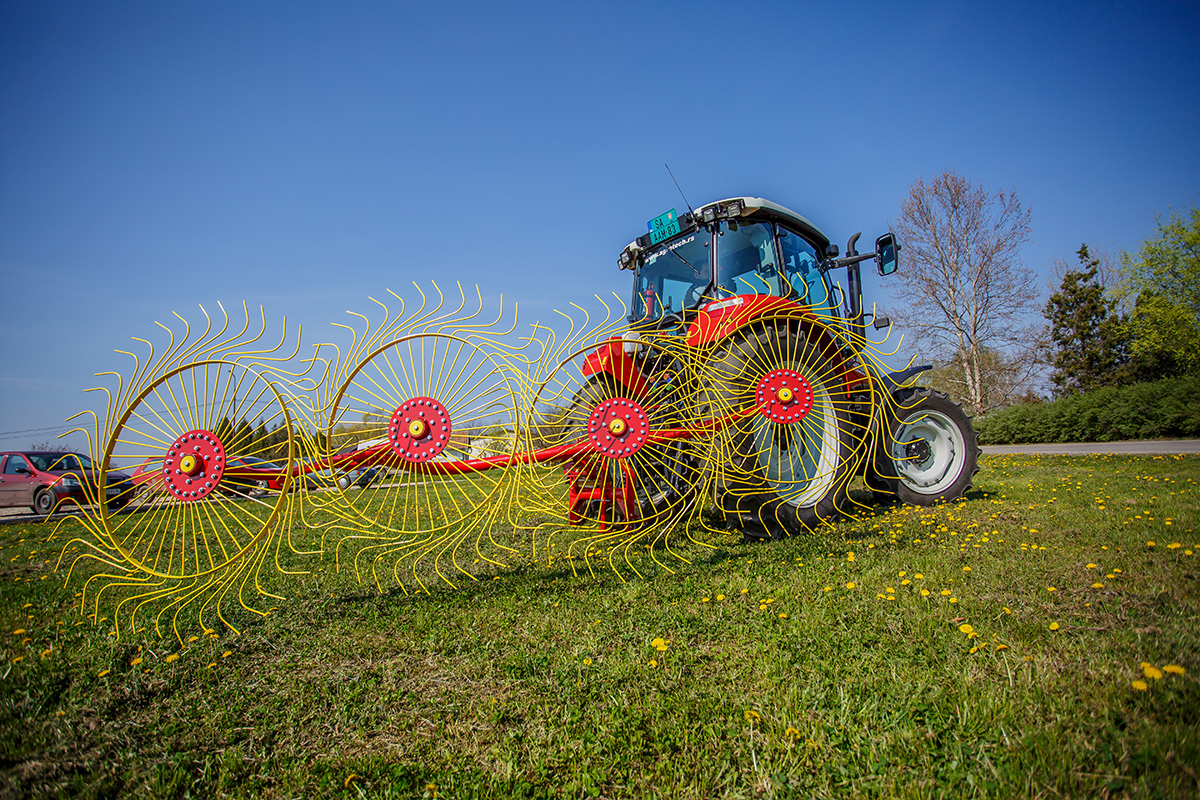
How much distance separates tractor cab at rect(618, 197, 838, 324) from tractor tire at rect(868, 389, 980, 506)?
1.30 m

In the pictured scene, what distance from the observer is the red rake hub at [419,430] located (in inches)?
106

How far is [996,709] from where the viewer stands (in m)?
1.63

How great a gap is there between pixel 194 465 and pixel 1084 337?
36.7m

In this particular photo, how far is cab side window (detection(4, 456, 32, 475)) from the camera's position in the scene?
10367 mm

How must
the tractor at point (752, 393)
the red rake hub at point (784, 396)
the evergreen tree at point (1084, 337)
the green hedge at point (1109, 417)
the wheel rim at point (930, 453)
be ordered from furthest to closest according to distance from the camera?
the evergreen tree at point (1084, 337), the green hedge at point (1109, 417), the wheel rim at point (930, 453), the red rake hub at point (784, 396), the tractor at point (752, 393)

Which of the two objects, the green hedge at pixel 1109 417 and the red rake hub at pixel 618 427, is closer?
the red rake hub at pixel 618 427

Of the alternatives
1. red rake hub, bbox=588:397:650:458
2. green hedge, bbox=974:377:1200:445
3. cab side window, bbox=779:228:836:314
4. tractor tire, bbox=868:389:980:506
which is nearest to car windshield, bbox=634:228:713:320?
cab side window, bbox=779:228:836:314

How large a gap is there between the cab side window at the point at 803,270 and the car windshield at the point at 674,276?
2.28 feet

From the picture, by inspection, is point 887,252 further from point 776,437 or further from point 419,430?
point 419,430

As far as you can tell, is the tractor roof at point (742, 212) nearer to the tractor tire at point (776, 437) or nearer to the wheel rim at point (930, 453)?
the tractor tire at point (776, 437)

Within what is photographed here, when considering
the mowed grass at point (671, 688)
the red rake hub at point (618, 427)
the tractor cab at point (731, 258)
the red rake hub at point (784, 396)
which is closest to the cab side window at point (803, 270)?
the tractor cab at point (731, 258)

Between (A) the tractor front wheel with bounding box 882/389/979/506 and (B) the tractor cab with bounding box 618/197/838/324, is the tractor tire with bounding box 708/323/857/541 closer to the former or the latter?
(B) the tractor cab with bounding box 618/197/838/324

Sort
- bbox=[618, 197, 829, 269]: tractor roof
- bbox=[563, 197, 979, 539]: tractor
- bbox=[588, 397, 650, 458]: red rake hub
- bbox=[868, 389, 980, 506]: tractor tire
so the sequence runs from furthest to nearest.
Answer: bbox=[868, 389, 980, 506]: tractor tire < bbox=[618, 197, 829, 269]: tractor roof < bbox=[563, 197, 979, 539]: tractor < bbox=[588, 397, 650, 458]: red rake hub

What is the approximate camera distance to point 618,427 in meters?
3.13
